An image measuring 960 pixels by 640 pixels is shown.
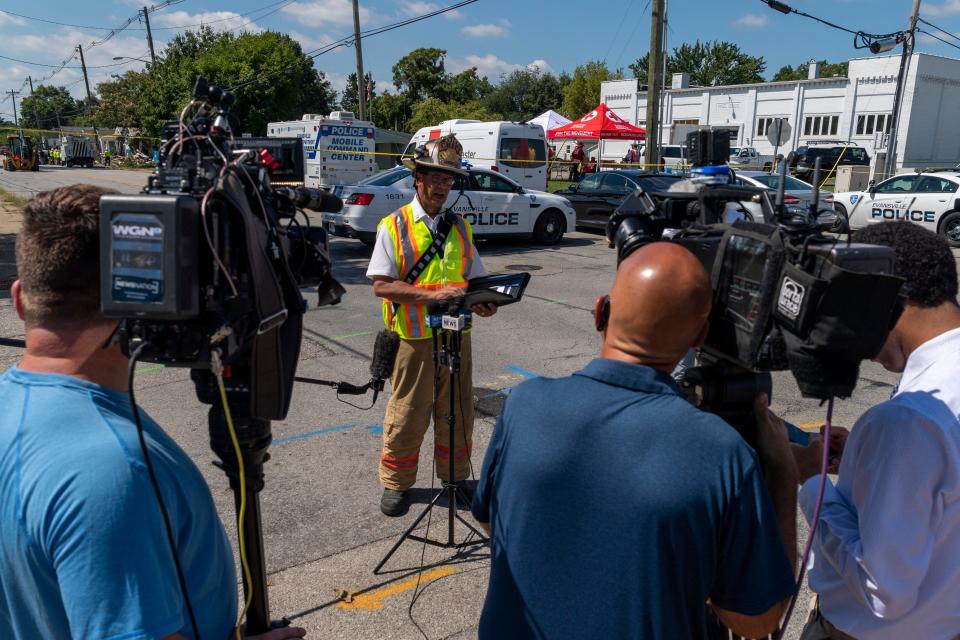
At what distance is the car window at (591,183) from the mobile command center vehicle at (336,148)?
22.5ft

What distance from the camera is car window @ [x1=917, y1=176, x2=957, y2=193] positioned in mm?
14842

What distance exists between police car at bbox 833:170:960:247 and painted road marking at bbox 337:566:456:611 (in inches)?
542

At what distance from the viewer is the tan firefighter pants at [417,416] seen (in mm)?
3795

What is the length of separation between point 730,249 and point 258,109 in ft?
154

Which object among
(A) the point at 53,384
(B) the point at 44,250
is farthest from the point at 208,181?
(A) the point at 53,384

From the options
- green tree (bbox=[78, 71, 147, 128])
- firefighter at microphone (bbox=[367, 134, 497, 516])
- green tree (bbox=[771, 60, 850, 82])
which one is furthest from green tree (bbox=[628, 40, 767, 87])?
firefighter at microphone (bbox=[367, 134, 497, 516])

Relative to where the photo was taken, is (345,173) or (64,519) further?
(345,173)

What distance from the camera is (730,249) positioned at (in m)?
1.51

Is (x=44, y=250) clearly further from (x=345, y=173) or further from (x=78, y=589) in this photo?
(x=345, y=173)

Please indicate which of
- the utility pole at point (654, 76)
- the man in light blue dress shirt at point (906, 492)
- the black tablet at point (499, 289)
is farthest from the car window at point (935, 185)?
the man in light blue dress shirt at point (906, 492)

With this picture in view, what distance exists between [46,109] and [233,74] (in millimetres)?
86031

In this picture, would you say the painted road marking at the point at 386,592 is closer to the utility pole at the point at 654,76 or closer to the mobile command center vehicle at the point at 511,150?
the utility pole at the point at 654,76

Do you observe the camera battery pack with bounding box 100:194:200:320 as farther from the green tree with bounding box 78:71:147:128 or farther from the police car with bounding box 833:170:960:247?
the green tree with bounding box 78:71:147:128

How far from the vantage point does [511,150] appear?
19.3 m
